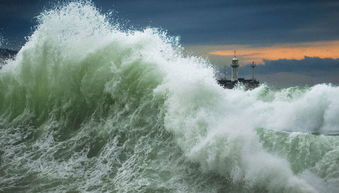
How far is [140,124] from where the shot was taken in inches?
391

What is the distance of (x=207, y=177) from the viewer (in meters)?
7.91

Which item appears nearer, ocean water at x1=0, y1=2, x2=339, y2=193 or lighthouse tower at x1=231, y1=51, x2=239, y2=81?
ocean water at x1=0, y1=2, x2=339, y2=193

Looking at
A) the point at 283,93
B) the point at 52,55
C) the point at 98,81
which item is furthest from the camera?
the point at 283,93

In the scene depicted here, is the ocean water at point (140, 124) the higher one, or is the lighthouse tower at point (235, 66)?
the lighthouse tower at point (235, 66)

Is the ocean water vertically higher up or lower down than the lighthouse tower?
lower down

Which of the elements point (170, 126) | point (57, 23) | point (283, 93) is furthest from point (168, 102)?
point (283, 93)

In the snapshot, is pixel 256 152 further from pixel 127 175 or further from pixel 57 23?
pixel 57 23

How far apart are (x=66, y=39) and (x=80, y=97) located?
2436 mm

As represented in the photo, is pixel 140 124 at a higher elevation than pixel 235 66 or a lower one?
lower

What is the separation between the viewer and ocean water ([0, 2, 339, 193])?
25.1 ft

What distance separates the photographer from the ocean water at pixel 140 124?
301 inches

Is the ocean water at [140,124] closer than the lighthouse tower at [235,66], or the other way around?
the ocean water at [140,124]

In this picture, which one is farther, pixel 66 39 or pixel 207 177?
pixel 66 39

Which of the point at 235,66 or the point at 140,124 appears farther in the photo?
the point at 235,66
